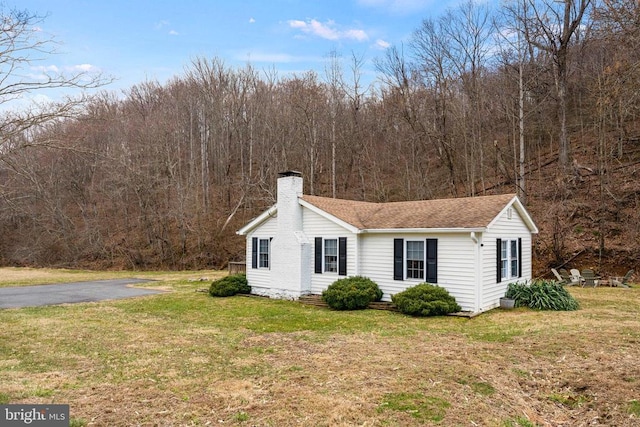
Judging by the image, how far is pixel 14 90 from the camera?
21.2 ft

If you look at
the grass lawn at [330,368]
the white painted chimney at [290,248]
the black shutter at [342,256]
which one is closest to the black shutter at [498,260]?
the grass lawn at [330,368]

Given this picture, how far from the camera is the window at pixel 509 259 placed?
14.1 m

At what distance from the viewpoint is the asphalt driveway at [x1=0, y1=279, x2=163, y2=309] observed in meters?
16.4

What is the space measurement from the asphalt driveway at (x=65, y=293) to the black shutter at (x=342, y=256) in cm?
888

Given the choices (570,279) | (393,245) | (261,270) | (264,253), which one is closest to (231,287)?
(261,270)

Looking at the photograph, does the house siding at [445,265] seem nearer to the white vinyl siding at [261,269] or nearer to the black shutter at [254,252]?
the white vinyl siding at [261,269]

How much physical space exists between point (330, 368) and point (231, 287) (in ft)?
34.6

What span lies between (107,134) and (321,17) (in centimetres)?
2165

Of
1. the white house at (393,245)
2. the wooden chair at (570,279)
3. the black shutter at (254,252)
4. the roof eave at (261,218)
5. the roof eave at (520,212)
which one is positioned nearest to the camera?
the white house at (393,245)

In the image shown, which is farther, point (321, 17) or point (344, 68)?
point (344, 68)

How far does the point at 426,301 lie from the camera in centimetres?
1266

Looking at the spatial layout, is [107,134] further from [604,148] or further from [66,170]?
[604,148]

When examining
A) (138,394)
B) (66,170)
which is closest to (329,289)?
(138,394)
